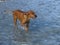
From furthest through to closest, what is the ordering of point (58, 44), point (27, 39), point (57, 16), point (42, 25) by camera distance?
point (57, 16) → point (42, 25) → point (27, 39) → point (58, 44)

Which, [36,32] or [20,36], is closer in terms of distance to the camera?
[20,36]

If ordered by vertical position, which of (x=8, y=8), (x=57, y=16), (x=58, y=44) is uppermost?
(x=8, y=8)

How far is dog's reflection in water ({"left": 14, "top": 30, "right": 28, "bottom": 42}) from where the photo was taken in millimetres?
6525

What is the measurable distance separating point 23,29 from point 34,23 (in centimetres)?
88

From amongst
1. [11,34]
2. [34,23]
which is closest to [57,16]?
[34,23]

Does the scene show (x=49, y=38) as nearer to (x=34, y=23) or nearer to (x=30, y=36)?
(x=30, y=36)

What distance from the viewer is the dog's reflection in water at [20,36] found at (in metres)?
6.53

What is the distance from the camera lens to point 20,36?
6.82m

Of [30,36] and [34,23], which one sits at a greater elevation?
[34,23]

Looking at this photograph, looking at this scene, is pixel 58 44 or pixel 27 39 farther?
pixel 27 39

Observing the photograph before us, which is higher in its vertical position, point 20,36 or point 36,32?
point 36,32

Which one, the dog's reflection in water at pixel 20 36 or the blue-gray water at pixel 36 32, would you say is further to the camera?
the dog's reflection in water at pixel 20 36

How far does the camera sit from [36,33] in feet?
23.1

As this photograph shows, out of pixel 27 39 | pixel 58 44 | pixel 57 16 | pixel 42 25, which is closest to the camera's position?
pixel 58 44
